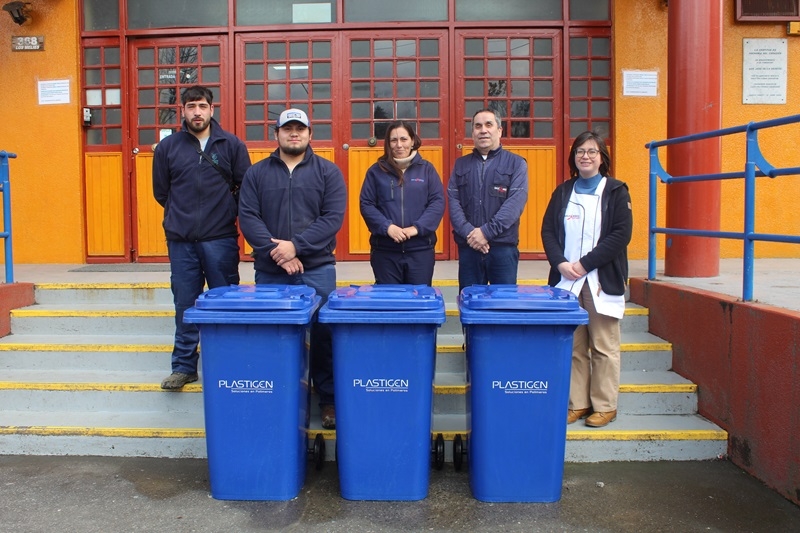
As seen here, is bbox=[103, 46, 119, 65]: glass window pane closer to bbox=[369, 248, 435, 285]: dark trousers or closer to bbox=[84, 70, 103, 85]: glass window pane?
bbox=[84, 70, 103, 85]: glass window pane

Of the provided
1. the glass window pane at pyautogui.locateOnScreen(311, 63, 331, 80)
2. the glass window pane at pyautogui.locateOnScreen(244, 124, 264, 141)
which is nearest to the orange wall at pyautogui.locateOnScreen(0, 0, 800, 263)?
the glass window pane at pyautogui.locateOnScreen(244, 124, 264, 141)

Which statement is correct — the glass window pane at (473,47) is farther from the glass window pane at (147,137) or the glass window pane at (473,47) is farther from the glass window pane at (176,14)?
the glass window pane at (147,137)

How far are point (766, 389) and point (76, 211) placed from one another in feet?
21.6

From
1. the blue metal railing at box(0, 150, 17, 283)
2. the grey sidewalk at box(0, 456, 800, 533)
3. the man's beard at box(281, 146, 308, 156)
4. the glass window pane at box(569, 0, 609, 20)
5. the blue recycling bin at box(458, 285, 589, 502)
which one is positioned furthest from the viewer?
the glass window pane at box(569, 0, 609, 20)

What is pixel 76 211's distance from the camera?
714cm

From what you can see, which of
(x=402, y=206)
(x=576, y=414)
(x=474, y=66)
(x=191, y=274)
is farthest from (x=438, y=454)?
(x=474, y=66)

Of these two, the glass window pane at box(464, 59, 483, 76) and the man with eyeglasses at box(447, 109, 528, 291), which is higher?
the glass window pane at box(464, 59, 483, 76)

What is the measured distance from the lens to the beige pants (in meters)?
3.92

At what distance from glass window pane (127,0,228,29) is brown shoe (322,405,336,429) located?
15.7 ft

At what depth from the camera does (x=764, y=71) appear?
689 centimetres

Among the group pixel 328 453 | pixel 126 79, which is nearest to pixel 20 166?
pixel 126 79

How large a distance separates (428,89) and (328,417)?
418 cm

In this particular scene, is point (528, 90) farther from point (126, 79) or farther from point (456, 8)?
point (126, 79)

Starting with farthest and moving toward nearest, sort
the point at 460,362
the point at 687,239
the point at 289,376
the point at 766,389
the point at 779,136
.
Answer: the point at 779,136
the point at 687,239
the point at 460,362
the point at 766,389
the point at 289,376
